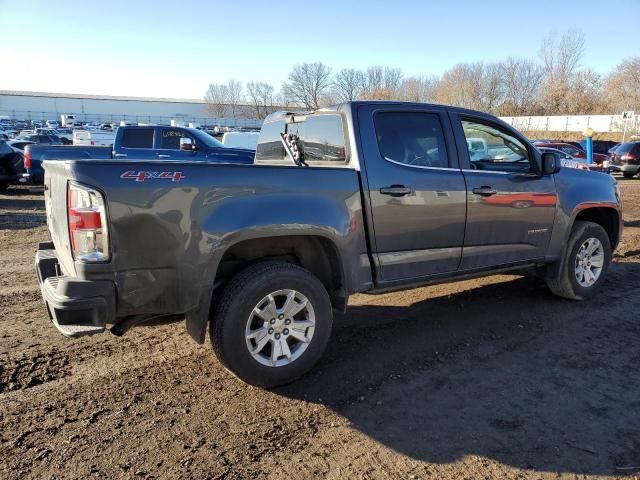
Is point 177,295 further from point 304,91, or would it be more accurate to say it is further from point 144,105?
point 144,105

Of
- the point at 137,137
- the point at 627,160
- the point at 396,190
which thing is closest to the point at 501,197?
the point at 396,190

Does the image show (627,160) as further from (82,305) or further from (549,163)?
(82,305)

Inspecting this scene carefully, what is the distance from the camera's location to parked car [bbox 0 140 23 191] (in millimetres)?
14116

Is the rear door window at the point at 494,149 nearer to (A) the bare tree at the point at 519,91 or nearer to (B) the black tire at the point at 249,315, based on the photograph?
(B) the black tire at the point at 249,315

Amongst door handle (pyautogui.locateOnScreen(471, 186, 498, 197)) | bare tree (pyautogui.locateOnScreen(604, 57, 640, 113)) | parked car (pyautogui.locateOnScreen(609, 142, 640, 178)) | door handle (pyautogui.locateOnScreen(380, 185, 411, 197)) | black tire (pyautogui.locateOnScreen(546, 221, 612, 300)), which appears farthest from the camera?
bare tree (pyautogui.locateOnScreen(604, 57, 640, 113))

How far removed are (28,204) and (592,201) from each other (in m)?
13.0

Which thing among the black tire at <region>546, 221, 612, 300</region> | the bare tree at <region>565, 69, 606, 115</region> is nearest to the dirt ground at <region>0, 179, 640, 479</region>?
the black tire at <region>546, 221, 612, 300</region>

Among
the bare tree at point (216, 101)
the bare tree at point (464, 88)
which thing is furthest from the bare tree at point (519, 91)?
the bare tree at point (216, 101)

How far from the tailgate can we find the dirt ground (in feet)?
3.08

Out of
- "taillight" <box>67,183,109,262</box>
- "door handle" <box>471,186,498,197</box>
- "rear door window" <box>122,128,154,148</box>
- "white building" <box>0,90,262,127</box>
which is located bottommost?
"taillight" <box>67,183,109,262</box>

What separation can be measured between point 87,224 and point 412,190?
237cm

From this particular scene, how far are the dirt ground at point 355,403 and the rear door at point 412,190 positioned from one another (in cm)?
76

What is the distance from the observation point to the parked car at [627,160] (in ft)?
73.4

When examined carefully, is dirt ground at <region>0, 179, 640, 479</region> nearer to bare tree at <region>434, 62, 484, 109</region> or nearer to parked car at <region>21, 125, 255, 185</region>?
parked car at <region>21, 125, 255, 185</region>
